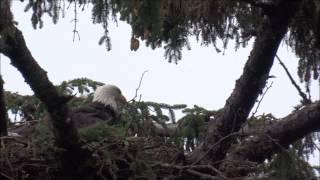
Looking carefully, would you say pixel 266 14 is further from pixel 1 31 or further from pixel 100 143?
pixel 1 31

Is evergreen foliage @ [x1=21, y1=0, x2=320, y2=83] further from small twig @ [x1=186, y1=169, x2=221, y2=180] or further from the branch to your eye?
small twig @ [x1=186, y1=169, x2=221, y2=180]

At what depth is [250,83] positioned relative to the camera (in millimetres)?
5637

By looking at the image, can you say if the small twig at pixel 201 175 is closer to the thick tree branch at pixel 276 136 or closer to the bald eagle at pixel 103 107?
the thick tree branch at pixel 276 136

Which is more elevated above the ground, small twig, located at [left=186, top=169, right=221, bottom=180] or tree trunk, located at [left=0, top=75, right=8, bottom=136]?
tree trunk, located at [left=0, top=75, right=8, bottom=136]

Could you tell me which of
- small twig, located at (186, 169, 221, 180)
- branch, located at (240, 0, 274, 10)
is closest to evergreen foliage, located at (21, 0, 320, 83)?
branch, located at (240, 0, 274, 10)

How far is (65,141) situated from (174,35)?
6.96 feet

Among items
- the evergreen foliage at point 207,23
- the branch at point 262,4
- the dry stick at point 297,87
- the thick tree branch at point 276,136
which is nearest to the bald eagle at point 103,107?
the evergreen foliage at point 207,23

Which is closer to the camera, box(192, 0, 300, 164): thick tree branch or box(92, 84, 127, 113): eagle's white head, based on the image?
box(192, 0, 300, 164): thick tree branch

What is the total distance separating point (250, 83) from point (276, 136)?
0.50m

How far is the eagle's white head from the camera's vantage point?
28.3ft

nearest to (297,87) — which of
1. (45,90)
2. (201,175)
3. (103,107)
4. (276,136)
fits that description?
(276,136)

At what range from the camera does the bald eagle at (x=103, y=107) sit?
7.41m

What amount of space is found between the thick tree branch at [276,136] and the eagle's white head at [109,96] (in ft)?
9.46

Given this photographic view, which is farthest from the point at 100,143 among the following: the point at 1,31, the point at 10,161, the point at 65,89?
the point at 65,89
